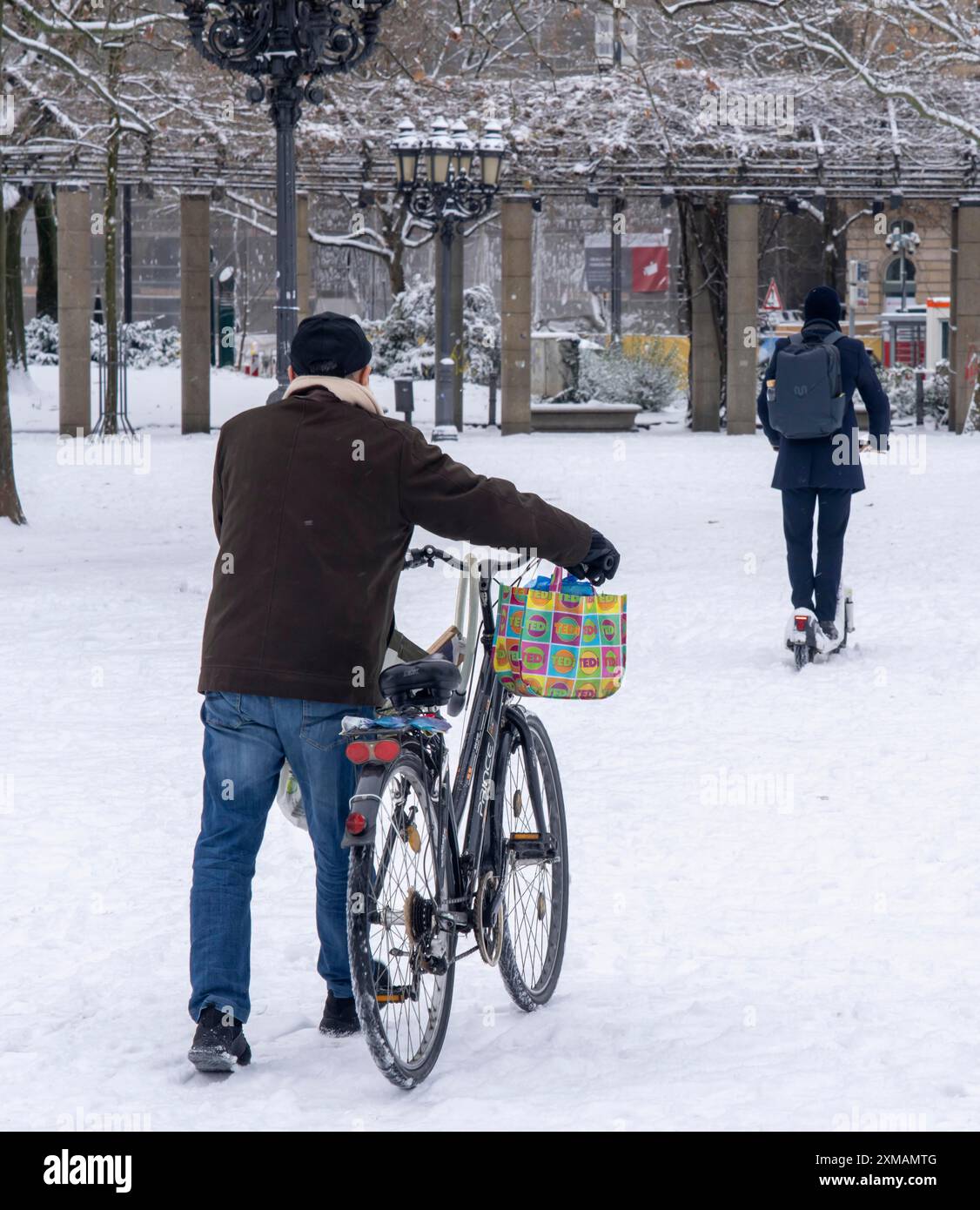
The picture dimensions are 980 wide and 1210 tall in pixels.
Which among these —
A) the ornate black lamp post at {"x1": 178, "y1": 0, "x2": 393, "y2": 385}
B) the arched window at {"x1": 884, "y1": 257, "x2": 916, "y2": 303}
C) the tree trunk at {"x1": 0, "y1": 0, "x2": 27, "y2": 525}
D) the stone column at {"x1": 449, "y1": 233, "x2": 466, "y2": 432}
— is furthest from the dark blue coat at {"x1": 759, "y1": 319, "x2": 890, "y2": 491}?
the arched window at {"x1": 884, "y1": 257, "x2": 916, "y2": 303}

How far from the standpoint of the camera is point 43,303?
3994cm

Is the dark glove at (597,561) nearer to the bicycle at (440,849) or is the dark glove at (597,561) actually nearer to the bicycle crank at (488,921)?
the bicycle at (440,849)

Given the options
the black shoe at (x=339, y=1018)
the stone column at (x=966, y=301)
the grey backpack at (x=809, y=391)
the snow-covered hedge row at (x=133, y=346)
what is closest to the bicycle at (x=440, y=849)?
the black shoe at (x=339, y=1018)

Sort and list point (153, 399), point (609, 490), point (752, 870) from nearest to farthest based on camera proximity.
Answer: point (752, 870) → point (609, 490) → point (153, 399)

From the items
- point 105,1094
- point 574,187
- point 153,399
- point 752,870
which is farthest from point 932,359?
point 105,1094

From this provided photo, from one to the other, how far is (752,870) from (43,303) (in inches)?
1405

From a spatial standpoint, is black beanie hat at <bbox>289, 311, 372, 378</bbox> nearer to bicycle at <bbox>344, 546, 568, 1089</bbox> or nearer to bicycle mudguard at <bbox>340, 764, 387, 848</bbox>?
bicycle at <bbox>344, 546, 568, 1089</bbox>

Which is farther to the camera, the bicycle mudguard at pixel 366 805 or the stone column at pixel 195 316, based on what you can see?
the stone column at pixel 195 316

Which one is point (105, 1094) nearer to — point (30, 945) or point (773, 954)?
point (30, 945)

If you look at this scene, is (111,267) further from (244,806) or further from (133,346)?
(244,806)

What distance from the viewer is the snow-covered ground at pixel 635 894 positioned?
4309 mm

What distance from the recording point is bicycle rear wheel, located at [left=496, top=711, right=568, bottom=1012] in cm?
487

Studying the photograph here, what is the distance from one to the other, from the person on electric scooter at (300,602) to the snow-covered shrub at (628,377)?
29.1 meters

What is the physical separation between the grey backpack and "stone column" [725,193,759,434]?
21400mm
